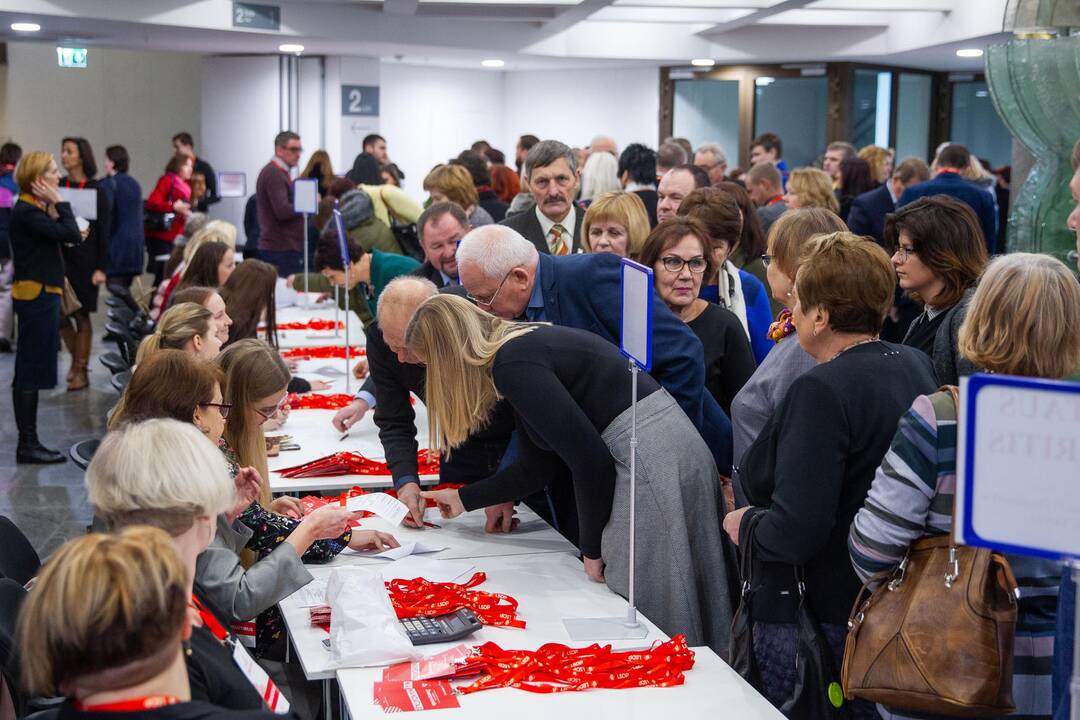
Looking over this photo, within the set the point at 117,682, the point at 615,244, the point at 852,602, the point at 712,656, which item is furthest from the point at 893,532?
the point at 615,244

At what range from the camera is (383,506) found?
368 centimetres

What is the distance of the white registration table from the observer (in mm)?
2418

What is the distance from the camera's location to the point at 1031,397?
1.56 metres

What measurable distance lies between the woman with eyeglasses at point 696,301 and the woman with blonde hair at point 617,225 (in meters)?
0.75

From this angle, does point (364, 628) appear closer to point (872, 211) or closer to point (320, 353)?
point (320, 353)

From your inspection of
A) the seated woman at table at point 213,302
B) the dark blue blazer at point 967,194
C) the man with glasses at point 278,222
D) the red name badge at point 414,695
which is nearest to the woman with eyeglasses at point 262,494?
the red name badge at point 414,695

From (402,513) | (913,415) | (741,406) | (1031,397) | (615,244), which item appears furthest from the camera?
(615,244)

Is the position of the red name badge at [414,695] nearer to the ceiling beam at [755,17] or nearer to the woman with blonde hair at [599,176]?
the woman with blonde hair at [599,176]

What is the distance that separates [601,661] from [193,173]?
1258 centimetres

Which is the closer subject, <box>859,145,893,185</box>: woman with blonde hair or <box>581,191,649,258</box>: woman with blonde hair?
<box>581,191,649,258</box>: woman with blonde hair

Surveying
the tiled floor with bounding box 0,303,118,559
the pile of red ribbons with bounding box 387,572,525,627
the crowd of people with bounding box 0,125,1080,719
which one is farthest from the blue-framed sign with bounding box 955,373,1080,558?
the tiled floor with bounding box 0,303,118,559

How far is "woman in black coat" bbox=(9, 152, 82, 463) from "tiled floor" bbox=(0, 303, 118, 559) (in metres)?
0.29

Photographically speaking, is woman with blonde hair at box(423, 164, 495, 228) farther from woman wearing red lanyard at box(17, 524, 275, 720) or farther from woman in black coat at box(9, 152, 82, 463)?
woman wearing red lanyard at box(17, 524, 275, 720)

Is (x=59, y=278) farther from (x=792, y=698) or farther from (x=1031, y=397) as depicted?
(x=1031, y=397)
